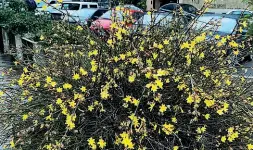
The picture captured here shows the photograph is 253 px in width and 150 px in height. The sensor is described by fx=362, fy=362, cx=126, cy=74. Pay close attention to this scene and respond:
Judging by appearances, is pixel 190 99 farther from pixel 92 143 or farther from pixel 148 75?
pixel 92 143

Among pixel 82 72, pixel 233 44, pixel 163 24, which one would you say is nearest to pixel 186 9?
pixel 163 24

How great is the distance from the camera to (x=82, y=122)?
2.54m

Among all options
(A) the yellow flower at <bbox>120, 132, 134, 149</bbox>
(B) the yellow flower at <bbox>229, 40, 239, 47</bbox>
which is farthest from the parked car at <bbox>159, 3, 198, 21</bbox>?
(A) the yellow flower at <bbox>120, 132, 134, 149</bbox>

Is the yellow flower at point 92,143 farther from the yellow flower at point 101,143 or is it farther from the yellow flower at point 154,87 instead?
the yellow flower at point 154,87

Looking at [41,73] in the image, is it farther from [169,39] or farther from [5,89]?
[169,39]

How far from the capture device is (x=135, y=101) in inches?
95.3

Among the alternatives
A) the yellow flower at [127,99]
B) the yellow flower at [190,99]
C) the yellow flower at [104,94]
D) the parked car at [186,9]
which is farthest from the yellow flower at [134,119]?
the parked car at [186,9]

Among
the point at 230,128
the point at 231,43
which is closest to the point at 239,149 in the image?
the point at 230,128

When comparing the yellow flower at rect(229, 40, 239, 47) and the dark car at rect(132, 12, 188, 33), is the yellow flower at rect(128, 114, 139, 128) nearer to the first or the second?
the dark car at rect(132, 12, 188, 33)

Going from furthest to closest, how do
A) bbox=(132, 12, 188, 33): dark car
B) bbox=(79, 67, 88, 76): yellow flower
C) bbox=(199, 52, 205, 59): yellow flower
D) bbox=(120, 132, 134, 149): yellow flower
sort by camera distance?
1. bbox=(132, 12, 188, 33): dark car
2. bbox=(199, 52, 205, 59): yellow flower
3. bbox=(79, 67, 88, 76): yellow flower
4. bbox=(120, 132, 134, 149): yellow flower

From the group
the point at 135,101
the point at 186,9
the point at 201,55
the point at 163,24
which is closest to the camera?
the point at 135,101

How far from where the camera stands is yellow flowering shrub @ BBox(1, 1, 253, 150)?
8.02ft

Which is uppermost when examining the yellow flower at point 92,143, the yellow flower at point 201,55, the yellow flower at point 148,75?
the yellow flower at point 201,55

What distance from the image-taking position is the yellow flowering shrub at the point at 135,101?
2.45 metres
